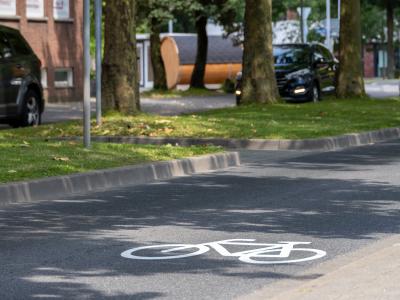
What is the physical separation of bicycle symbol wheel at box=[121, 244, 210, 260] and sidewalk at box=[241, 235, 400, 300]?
1.17 meters

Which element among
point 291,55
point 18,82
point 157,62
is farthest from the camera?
point 157,62

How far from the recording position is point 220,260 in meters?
9.24

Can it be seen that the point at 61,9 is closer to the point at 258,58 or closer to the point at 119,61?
the point at 258,58

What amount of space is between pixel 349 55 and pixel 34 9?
1089 centimetres

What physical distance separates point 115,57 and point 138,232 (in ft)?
44.8

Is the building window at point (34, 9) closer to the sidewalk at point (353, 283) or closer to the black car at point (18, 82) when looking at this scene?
the black car at point (18, 82)

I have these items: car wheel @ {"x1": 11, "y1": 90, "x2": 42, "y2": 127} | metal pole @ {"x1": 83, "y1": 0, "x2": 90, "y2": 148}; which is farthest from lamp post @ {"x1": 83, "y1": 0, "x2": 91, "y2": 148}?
car wheel @ {"x1": 11, "y1": 90, "x2": 42, "y2": 127}

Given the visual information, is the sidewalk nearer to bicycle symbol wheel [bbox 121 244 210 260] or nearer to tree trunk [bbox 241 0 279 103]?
bicycle symbol wheel [bbox 121 244 210 260]

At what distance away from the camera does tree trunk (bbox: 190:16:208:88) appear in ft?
172

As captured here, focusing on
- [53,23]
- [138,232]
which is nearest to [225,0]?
[53,23]

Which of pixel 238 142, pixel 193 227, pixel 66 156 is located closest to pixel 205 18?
pixel 238 142

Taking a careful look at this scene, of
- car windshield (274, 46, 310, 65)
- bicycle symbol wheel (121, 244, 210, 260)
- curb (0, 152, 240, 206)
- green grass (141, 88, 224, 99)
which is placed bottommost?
green grass (141, 88, 224, 99)

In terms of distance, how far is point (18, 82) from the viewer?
2473 cm

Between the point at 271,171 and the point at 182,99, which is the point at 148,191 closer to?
the point at 271,171
